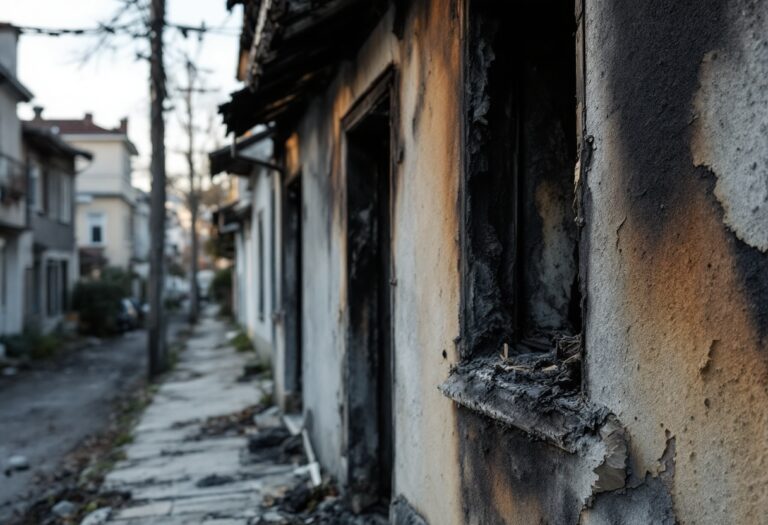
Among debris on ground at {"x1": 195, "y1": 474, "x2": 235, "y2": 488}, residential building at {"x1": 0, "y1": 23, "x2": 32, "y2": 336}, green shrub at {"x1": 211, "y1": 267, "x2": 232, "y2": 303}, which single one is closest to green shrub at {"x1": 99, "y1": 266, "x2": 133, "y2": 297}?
residential building at {"x1": 0, "y1": 23, "x2": 32, "y2": 336}

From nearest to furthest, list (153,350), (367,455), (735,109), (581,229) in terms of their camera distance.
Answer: (735,109) → (581,229) → (367,455) → (153,350)

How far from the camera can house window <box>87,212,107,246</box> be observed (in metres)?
35.5

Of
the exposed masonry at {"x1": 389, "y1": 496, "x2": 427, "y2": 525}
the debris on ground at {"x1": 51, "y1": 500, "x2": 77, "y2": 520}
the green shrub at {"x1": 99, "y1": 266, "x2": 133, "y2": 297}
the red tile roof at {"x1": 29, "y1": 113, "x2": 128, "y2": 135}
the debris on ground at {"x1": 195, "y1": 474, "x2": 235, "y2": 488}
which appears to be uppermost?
the red tile roof at {"x1": 29, "y1": 113, "x2": 128, "y2": 135}

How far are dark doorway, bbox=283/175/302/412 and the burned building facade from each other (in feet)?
9.73

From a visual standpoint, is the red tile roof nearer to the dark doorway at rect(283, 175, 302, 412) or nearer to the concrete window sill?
the dark doorway at rect(283, 175, 302, 412)

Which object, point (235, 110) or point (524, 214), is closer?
point (524, 214)

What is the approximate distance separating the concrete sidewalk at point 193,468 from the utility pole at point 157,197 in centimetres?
181

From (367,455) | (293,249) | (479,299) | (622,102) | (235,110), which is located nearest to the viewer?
(622,102)

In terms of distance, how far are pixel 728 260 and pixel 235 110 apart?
5.12m

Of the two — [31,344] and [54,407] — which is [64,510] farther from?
[31,344]

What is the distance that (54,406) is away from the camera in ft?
36.3

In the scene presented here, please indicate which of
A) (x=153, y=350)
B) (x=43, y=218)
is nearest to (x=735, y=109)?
(x=153, y=350)

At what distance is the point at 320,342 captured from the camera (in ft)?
20.0

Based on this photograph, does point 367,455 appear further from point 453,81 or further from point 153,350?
point 153,350
